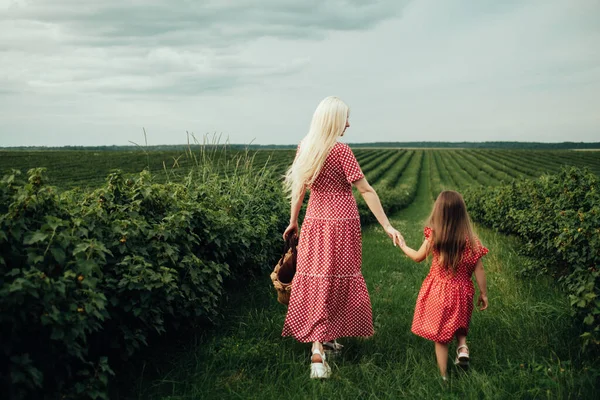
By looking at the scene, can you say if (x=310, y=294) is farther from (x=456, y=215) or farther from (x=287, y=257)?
(x=456, y=215)

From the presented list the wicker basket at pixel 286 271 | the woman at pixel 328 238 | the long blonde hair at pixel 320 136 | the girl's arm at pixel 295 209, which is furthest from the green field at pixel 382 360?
the long blonde hair at pixel 320 136

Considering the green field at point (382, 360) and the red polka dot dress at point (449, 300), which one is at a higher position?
the red polka dot dress at point (449, 300)

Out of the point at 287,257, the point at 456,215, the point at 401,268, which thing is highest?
the point at 456,215

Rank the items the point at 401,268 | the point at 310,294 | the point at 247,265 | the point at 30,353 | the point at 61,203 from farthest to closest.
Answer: the point at 401,268 < the point at 247,265 < the point at 310,294 < the point at 61,203 < the point at 30,353

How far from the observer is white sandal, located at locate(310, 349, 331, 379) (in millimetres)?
3580

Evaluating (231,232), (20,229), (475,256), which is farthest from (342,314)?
(20,229)

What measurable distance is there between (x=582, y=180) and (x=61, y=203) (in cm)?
601

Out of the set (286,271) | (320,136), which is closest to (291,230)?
(286,271)

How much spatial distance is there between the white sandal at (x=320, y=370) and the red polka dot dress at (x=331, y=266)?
22 cm

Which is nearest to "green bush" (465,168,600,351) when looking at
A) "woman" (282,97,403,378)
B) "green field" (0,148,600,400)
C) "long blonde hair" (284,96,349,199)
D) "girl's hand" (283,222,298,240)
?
"green field" (0,148,600,400)

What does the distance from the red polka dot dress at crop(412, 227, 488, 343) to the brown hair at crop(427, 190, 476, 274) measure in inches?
2.8

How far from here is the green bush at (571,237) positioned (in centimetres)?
343

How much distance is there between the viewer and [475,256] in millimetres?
3605

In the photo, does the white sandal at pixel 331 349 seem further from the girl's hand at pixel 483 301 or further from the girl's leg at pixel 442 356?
the girl's hand at pixel 483 301
